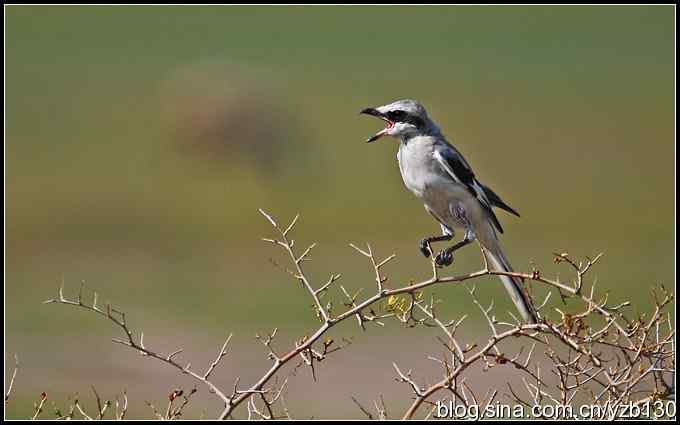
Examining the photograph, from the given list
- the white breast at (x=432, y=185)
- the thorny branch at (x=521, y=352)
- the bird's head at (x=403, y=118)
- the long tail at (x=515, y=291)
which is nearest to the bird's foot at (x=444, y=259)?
the white breast at (x=432, y=185)

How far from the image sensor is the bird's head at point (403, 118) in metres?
4.95

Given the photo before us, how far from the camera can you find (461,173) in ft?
16.4

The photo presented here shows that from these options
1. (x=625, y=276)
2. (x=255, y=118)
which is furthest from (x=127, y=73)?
(x=625, y=276)

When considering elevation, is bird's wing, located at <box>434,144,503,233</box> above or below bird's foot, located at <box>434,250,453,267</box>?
above

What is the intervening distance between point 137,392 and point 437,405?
35.6 feet

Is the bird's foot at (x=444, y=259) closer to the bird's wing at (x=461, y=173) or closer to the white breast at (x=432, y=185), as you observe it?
the white breast at (x=432, y=185)

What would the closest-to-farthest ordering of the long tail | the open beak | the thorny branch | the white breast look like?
the thorny branch
the long tail
the open beak
the white breast

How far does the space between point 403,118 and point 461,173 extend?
1.10ft

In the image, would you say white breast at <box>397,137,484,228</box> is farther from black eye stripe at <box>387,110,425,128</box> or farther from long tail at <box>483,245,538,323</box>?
long tail at <box>483,245,538,323</box>

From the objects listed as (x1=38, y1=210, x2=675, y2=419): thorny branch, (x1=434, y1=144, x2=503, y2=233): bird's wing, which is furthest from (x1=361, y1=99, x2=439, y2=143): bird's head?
(x1=38, y1=210, x2=675, y2=419): thorny branch

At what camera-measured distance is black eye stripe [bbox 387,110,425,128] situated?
16.3ft

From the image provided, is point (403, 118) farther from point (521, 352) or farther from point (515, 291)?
point (521, 352)

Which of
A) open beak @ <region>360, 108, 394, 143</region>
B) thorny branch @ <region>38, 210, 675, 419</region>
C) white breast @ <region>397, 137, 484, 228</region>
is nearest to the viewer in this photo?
thorny branch @ <region>38, 210, 675, 419</region>

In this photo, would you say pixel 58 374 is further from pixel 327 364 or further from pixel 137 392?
pixel 327 364
